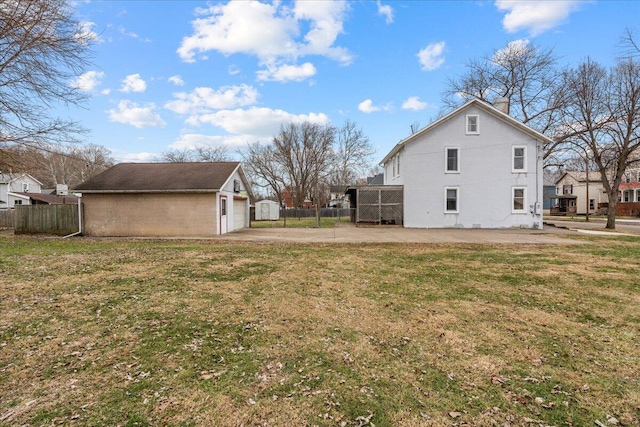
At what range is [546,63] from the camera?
2461cm

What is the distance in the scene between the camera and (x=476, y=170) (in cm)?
2136

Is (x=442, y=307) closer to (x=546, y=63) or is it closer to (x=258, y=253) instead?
(x=258, y=253)

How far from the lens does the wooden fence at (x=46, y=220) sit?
58.7ft

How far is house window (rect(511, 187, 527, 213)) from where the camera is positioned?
69.4 feet

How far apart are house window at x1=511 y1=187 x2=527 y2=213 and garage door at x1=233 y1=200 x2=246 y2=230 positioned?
58.1ft

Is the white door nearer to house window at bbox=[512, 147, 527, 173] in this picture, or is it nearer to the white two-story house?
the white two-story house

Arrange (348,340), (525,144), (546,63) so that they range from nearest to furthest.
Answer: (348,340), (525,144), (546,63)

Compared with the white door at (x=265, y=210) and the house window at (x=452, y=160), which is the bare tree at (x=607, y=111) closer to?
the house window at (x=452, y=160)

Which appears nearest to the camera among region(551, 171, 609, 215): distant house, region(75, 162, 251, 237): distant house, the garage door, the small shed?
region(75, 162, 251, 237): distant house

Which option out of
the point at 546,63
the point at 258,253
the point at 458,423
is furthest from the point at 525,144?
the point at 458,423

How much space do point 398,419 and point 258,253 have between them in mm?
8533

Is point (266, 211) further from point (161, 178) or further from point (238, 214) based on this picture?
point (161, 178)

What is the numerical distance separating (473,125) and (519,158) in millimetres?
3602

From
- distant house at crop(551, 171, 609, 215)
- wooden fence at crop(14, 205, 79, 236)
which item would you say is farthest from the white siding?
distant house at crop(551, 171, 609, 215)
